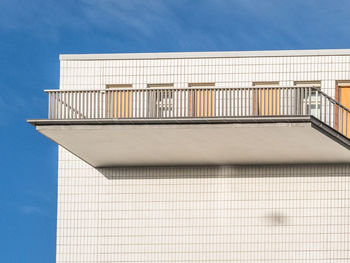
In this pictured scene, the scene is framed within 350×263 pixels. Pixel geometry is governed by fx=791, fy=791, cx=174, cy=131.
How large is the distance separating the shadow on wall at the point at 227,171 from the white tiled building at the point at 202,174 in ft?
0.11

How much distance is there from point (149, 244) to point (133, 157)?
282cm

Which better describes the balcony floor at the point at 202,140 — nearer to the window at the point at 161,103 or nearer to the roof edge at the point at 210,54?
the window at the point at 161,103

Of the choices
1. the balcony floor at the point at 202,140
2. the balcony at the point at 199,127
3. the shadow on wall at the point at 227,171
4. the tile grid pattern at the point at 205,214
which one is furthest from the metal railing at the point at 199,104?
the tile grid pattern at the point at 205,214

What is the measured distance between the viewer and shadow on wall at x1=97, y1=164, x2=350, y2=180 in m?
24.8

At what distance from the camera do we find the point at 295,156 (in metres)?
23.9

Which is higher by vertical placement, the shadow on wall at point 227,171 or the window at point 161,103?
the window at point 161,103

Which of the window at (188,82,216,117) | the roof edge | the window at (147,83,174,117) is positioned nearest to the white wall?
the roof edge

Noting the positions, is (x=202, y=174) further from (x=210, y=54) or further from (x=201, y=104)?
(x=210, y=54)

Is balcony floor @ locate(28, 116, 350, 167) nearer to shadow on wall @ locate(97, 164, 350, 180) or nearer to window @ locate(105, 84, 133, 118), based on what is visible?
shadow on wall @ locate(97, 164, 350, 180)

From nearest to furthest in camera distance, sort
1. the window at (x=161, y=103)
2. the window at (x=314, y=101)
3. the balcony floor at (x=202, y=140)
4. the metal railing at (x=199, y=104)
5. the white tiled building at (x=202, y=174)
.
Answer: the balcony floor at (x=202, y=140), the metal railing at (x=199, y=104), the window at (x=161, y=103), the white tiled building at (x=202, y=174), the window at (x=314, y=101)

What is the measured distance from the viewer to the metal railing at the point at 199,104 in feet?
72.6

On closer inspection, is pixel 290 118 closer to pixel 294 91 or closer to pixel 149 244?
pixel 294 91

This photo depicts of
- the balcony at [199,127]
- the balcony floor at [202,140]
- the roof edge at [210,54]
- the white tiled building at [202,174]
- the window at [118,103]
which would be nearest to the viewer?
the balcony floor at [202,140]

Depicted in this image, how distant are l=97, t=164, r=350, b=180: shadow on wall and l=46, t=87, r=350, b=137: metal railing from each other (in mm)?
1533
